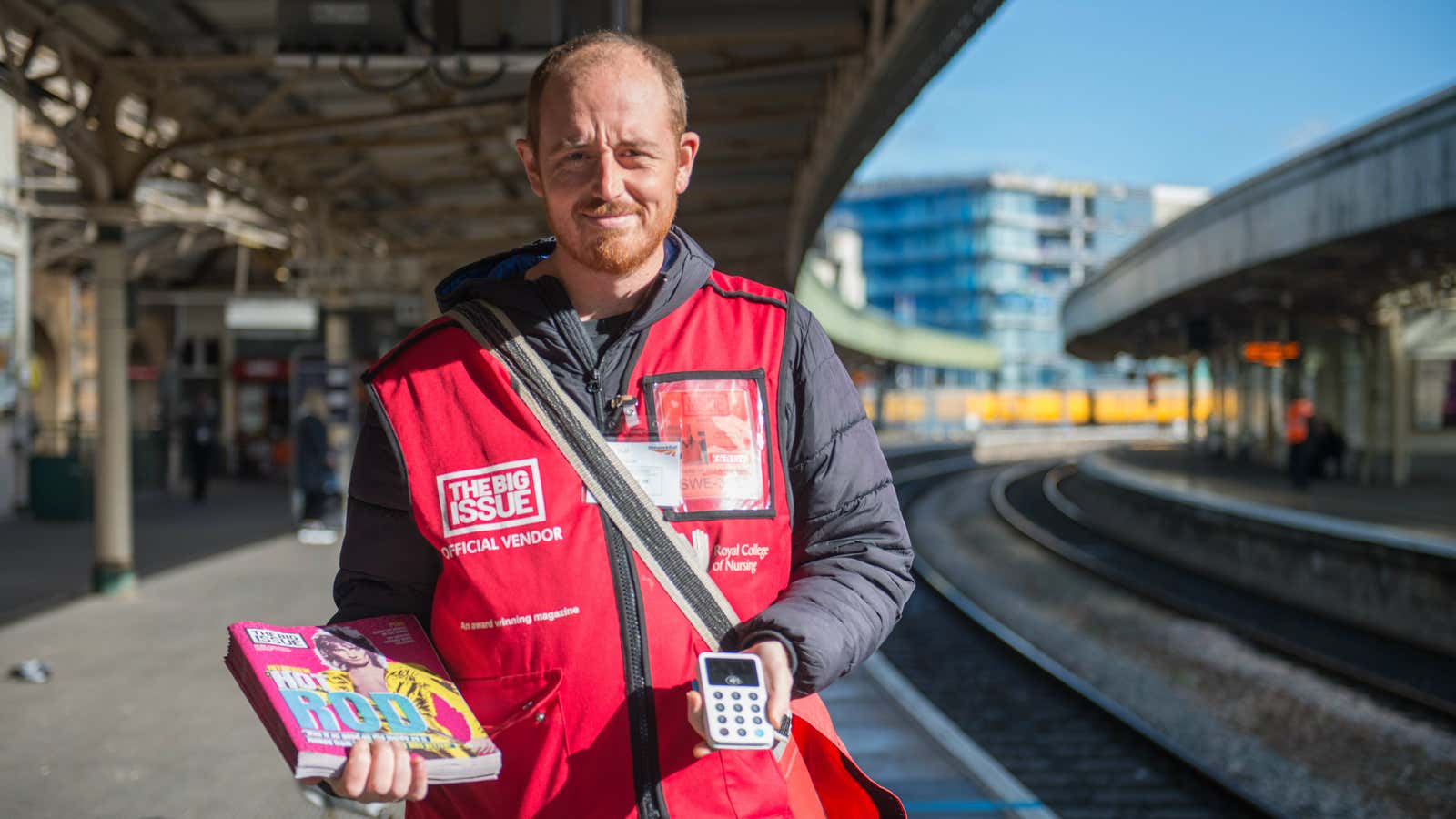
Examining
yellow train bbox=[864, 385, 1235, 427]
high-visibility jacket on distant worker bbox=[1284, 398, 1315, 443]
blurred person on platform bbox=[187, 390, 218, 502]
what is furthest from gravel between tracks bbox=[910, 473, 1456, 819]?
yellow train bbox=[864, 385, 1235, 427]

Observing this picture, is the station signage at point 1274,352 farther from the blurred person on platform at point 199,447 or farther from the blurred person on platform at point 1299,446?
the blurred person on platform at point 199,447

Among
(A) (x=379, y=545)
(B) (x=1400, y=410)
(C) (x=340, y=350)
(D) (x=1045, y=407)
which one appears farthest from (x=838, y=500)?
(D) (x=1045, y=407)

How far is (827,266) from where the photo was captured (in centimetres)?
6975

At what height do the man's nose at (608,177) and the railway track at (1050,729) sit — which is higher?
the man's nose at (608,177)

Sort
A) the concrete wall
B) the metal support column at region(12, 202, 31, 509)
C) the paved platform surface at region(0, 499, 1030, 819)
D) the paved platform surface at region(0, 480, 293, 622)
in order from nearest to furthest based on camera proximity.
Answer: the paved platform surface at region(0, 499, 1030, 819), the paved platform surface at region(0, 480, 293, 622), the concrete wall, the metal support column at region(12, 202, 31, 509)

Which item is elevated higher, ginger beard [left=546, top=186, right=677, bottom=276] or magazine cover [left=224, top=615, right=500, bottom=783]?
ginger beard [left=546, top=186, right=677, bottom=276]

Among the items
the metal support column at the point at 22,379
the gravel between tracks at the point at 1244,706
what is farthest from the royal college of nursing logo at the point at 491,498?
the metal support column at the point at 22,379

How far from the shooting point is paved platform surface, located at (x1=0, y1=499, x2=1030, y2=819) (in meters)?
5.17

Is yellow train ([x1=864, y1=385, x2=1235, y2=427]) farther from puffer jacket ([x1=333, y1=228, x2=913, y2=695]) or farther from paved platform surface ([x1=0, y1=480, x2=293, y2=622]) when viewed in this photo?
puffer jacket ([x1=333, y1=228, x2=913, y2=695])

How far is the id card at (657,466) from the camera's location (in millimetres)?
1890

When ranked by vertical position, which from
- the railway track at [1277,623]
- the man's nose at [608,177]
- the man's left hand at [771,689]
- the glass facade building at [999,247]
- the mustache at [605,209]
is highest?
the glass facade building at [999,247]

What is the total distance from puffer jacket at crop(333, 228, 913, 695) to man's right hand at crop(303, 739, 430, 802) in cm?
35

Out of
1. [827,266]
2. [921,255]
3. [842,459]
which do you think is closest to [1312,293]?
[842,459]

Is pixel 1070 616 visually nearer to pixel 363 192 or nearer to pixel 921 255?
pixel 363 192
